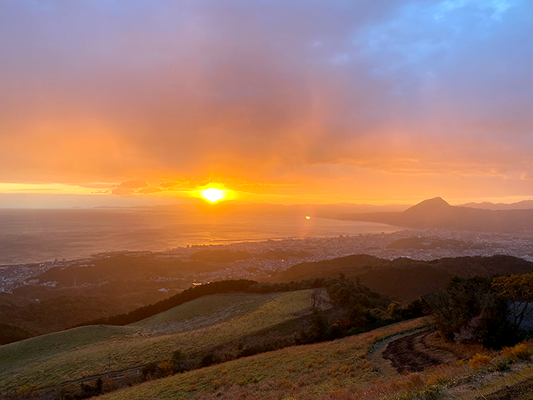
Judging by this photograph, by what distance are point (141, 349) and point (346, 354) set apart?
1397 cm

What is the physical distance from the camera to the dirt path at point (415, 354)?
10.5 meters

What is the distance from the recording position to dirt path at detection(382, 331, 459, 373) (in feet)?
34.4

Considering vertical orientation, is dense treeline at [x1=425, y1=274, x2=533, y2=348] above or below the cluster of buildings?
above

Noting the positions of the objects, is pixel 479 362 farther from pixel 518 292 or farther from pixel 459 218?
pixel 459 218

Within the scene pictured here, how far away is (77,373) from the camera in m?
16.6

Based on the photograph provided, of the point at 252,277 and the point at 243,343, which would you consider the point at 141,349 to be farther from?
the point at 252,277

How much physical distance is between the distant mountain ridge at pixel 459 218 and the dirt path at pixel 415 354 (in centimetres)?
14005

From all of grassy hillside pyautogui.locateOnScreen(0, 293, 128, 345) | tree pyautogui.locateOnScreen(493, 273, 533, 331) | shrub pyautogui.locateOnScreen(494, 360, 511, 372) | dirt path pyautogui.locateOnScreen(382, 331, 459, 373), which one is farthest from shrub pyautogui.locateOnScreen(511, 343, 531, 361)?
grassy hillside pyautogui.locateOnScreen(0, 293, 128, 345)

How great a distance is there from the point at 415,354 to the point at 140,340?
64.3 ft

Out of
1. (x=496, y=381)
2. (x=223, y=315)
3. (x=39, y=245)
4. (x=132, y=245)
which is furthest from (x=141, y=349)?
(x=39, y=245)

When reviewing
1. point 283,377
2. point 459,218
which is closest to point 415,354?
point 283,377

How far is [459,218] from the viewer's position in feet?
496

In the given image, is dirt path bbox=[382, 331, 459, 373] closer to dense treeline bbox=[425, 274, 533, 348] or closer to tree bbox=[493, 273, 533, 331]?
dense treeline bbox=[425, 274, 533, 348]

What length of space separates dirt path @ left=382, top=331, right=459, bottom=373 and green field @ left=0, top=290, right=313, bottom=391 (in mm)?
11071
